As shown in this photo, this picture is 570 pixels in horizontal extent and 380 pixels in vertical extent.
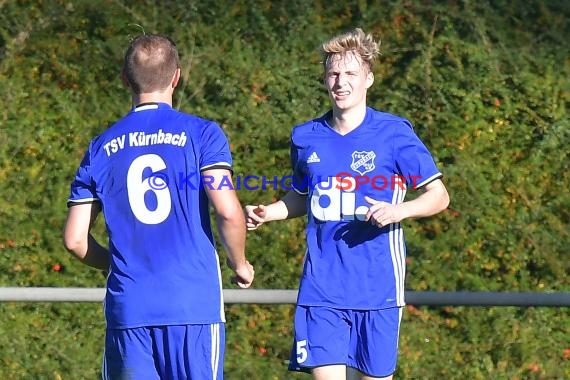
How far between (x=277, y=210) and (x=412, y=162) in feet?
2.35

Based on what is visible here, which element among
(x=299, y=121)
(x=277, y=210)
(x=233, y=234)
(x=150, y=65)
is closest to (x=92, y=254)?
(x=233, y=234)

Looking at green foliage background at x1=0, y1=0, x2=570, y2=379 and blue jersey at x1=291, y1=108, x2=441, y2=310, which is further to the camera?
green foliage background at x1=0, y1=0, x2=570, y2=379

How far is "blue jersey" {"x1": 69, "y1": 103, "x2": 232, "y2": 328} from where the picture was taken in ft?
14.1

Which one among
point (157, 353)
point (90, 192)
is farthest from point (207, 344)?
point (90, 192)

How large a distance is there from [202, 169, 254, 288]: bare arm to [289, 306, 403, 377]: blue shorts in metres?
0.91

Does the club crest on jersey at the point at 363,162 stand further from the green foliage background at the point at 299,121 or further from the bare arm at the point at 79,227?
the green foliage background at the point at 299,121

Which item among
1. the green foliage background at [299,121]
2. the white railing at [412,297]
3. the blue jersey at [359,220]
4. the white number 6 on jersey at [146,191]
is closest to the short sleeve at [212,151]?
the white number 6 on jersey at [146,191]

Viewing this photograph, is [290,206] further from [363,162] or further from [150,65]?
[150,65]

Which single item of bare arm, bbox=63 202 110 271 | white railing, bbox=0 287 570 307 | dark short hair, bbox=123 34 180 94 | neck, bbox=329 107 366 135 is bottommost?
white railing, bbox=0 287 570 307

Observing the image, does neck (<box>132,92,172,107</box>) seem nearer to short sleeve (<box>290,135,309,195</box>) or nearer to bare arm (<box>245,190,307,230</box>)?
bare arm (<box>245,190,307,230</box>)

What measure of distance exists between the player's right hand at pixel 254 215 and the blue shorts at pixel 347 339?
1.56 ft

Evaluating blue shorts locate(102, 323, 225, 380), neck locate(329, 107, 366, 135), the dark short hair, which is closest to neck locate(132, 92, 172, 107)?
the dark short hair

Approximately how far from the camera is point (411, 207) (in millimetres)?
5117

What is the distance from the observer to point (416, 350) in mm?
7883
